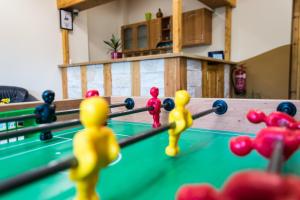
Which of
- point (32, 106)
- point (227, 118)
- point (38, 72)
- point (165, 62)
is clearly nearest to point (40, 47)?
point (38, 72)

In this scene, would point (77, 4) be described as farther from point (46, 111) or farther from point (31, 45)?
point (46, 111)

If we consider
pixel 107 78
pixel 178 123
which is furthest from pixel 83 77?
pixel 178 123

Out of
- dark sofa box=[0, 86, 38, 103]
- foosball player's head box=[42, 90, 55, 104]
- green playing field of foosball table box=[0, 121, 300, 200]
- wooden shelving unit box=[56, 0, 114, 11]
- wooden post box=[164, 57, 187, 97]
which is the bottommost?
green playing field of foosball table box=[0, 121, 300, 200]

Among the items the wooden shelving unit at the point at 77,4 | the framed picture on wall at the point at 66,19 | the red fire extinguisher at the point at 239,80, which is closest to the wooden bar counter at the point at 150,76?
the red fire extinguisher at the point at 239,80

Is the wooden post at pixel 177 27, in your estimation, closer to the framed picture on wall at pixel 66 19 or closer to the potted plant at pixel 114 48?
the potted plant at pixel 114 48

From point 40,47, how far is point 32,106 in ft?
9.14

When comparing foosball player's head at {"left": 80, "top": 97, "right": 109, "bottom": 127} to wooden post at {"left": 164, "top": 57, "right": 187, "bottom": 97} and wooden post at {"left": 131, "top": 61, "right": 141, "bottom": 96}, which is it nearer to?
wooden post at {"left": 164, "top": 57, "right": 187, "bottom": 97}

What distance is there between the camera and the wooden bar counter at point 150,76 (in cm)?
255

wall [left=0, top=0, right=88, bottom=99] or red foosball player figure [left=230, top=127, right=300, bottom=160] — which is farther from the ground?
wall [left=0, top=0, right=88, bottom=99]

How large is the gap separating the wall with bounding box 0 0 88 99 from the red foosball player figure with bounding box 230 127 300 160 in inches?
133

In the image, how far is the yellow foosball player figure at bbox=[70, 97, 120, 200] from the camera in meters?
0.37

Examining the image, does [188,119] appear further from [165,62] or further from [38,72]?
[38,72]

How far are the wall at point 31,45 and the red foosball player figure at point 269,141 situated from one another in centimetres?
339

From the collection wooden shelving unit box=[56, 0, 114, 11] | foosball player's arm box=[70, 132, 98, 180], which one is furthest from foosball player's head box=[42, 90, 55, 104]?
wooden shelving unit box=[56, 0, 114, 11]
